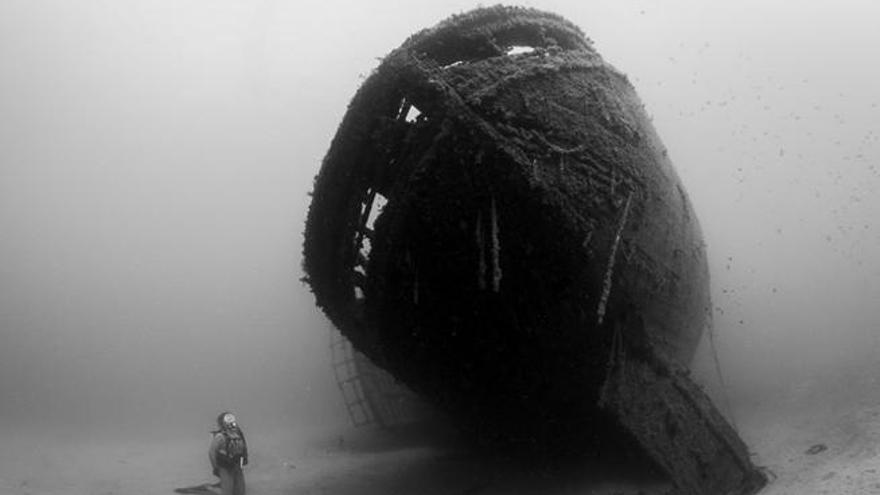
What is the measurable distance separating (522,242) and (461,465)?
3.91 metres

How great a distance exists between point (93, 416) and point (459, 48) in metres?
30.3

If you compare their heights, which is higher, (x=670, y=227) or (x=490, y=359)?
(x=670, y=227)

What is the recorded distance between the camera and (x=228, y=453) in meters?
7.43

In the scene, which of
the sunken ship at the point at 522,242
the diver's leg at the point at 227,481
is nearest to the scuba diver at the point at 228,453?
the diver's leg at the point at 227,481

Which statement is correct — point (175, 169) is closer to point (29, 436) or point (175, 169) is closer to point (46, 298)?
Answer: point (46, 298)

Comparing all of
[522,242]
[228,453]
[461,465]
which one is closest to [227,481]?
[228,453]

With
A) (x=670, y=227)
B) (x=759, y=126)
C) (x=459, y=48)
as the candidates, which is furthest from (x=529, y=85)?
(x=759, y=126)

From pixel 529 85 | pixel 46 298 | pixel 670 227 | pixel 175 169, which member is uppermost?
pixel 175 169

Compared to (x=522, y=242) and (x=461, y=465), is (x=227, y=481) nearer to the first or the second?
(x=461, y=465)

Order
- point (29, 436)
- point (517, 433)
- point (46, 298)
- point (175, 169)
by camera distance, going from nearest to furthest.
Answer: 1. point (517, 433)
2. point (29, 436)
3. point (46, 298)
4. point (175, 169)

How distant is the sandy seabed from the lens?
5.11 metres

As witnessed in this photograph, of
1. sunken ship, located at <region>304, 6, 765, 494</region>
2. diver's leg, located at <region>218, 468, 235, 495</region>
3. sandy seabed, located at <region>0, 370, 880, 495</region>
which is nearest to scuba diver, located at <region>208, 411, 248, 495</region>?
diver's leg, located at <region>218, 468, 235, 495</region>

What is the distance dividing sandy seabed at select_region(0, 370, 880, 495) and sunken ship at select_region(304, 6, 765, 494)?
0.56 metres

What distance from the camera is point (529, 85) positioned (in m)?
4.16
